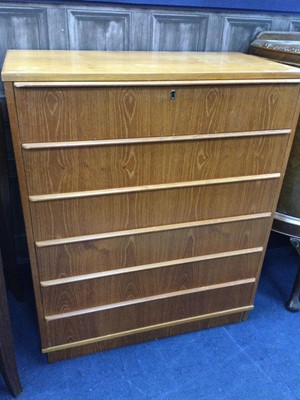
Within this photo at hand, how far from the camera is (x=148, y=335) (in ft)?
4.70

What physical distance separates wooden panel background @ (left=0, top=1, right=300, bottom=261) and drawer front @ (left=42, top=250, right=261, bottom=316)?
0.50 metres

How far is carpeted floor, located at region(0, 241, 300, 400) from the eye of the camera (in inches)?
49.7

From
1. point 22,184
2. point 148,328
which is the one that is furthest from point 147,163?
point 148,328

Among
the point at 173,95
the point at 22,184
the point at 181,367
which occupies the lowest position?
the point at 181,367

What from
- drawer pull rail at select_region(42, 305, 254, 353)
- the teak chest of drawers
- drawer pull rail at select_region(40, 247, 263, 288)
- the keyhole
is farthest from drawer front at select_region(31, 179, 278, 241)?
drawer pull rail at select_region(42, 305, 254, 353)

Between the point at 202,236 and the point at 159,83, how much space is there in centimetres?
53

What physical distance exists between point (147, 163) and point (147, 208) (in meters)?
0.15

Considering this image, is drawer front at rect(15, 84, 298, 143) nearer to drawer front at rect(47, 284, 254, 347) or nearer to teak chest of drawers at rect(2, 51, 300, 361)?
teak chest of drawers at rect(2, 51, 300, 361)

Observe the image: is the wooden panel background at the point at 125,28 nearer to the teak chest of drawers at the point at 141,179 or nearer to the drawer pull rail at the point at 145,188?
the teak chest of drawers at the point at 141,179

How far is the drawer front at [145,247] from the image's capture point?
1149 millimetres

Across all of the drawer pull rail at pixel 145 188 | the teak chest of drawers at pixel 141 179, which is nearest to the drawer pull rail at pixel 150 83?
the teak chest of drawers at pixel 141 179

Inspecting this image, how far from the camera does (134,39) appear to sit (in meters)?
1.35

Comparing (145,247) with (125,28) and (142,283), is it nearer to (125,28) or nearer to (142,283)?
(142,283)

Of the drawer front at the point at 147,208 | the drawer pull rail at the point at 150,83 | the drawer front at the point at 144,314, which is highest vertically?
the drawer pull rail at the point at 150,83
